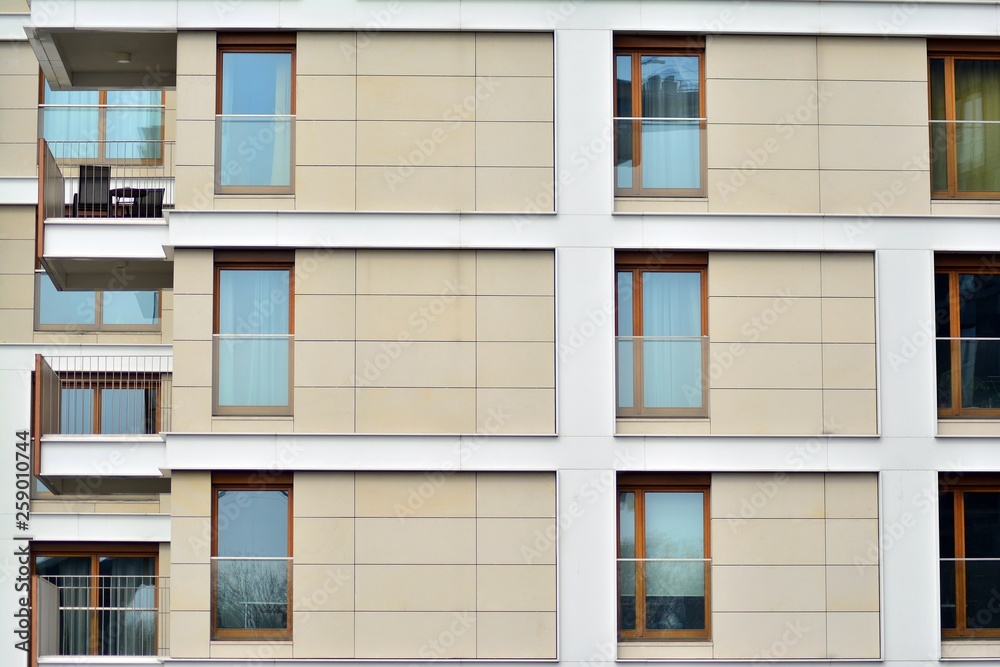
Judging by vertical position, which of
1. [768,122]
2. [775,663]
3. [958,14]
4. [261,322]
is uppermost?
[958,14]

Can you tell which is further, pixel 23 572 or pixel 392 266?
pixel 23 572

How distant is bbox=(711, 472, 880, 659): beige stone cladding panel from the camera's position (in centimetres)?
1741

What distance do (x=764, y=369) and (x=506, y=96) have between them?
14.9 ft

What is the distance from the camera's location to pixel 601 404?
17.6 metres

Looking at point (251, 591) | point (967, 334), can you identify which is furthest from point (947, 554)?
point (251, 591)

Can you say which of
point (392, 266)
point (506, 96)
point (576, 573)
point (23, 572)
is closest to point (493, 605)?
point (576, 573)

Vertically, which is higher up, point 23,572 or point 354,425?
point 354,425

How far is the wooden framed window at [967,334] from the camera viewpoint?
1797 cm

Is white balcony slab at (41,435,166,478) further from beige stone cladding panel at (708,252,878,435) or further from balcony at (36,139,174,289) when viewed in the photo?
beige stone cladding panel at (708,252,878,435)

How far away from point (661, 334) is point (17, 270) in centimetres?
1322

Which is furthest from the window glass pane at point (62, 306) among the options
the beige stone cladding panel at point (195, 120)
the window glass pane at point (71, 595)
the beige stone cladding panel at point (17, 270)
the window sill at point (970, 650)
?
the window sill at point (970, 650)

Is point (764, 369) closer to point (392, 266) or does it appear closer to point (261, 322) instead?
point (392, 266)

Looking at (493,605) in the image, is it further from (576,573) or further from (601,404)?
(601,404)

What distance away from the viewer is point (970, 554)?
17.8 m
